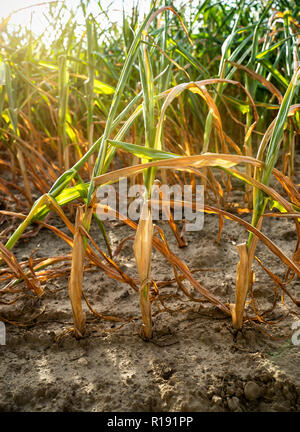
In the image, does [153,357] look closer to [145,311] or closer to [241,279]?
[145,311]

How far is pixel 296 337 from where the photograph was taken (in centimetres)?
68

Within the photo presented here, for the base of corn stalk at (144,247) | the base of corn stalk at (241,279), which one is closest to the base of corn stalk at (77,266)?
the base of corn stalk at (144,247)

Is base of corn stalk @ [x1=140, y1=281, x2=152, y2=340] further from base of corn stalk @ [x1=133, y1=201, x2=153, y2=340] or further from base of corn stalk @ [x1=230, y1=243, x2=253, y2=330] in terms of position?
base of corn stalk @ [x1=230, y1=243, x2=253, y2=330]

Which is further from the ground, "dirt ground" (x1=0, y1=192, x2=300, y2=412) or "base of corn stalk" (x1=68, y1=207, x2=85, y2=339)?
"base of corn stalk" (x1=68, y1=207, x2=85, y2=339)

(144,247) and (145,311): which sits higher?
(144,247)

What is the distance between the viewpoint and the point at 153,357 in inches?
25.8

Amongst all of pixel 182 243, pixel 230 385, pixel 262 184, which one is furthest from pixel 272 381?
pixel 182 243

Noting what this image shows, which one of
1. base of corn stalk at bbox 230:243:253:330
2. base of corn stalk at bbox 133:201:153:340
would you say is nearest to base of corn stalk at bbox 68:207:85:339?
base of corn stalk at bbox 133:201:153:340

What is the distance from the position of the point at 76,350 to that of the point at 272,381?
0.32 metres

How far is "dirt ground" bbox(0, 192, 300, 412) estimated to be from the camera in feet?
1.90

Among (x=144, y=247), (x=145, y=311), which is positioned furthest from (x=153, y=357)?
(x=144, y=247)

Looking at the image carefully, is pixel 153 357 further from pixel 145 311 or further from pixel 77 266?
pixel 77 266
